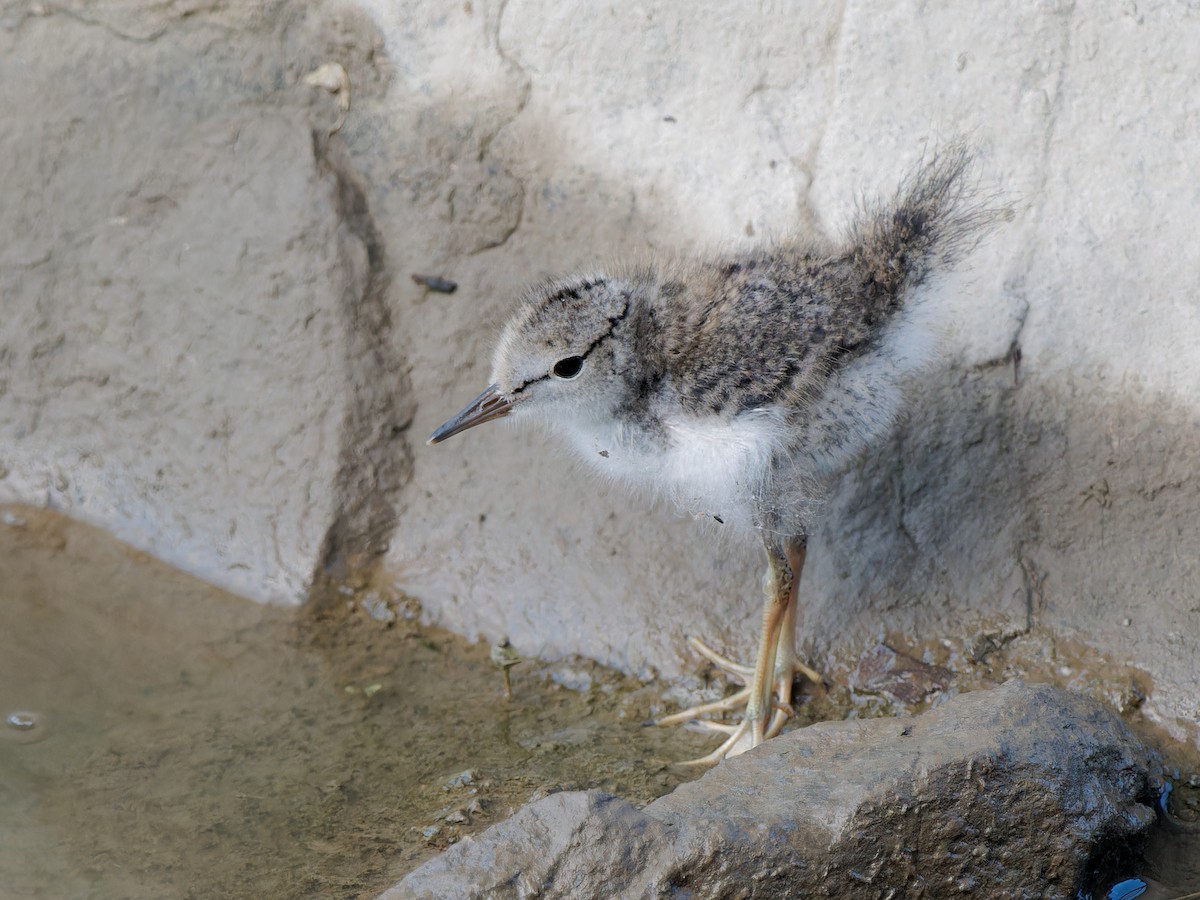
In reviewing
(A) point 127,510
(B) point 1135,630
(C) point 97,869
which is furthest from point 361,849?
(B) point 1135,630

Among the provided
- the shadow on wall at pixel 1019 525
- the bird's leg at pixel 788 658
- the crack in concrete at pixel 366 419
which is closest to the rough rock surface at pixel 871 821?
the bird's leg at pixel 788 658

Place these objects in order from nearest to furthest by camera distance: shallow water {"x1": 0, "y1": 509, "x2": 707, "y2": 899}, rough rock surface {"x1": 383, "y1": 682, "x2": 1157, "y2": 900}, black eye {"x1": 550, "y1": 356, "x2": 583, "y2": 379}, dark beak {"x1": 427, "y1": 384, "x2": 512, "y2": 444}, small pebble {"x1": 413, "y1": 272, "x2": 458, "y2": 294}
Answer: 1. rough rock surface {"x1": 383, "y1": 682, "x2": 1157, "y2": 900}
2. shallow water {"x1": 0, "y1": 509, "x2": 707, "y2": 899}
3. black eye {"x1": 550, "y1": 356, "x2": 583, "y2": 379}
4. dark beak {"x1": 427, "y1": 384, "x2": 512, "y2": 444}
5. small pebble {"x1": 413, "y1": 272, "x2": 458, "y2": 294}

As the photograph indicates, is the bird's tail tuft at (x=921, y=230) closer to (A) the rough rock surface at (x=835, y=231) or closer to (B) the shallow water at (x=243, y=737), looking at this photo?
(A) the rough rock surface at (x=835, y=231)

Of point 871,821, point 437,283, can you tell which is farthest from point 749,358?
Answer: point 437,283

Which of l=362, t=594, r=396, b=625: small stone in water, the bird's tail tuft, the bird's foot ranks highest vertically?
the bird's tail tuft

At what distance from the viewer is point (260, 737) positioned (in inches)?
127

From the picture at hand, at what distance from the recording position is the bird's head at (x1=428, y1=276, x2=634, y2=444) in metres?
3.02

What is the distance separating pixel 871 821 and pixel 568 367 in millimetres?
1316

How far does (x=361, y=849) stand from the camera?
2709 mm

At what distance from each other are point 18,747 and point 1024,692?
254 cm

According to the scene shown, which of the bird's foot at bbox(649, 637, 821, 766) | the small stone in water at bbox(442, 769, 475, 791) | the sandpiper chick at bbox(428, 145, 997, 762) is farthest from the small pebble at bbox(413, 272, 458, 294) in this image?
the small stone in water at bbox(442, 769, 475, 791)

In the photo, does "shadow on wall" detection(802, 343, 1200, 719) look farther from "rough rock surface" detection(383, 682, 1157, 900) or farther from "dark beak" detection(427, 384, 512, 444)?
"dark beak" detection(427, 384, 512, 444)

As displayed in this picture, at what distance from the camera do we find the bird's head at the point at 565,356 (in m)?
3.02

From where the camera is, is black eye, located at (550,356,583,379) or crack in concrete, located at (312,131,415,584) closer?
black eye, located at (550,356,583,379)
